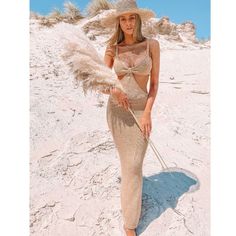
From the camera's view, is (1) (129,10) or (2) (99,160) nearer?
(1) (129,10)

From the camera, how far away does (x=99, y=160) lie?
8.33ft

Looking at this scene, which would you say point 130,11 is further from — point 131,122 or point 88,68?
point 131,122

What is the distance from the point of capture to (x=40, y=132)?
2705mm

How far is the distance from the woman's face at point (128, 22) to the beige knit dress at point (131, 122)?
78mm

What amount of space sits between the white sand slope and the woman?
24 centimetres

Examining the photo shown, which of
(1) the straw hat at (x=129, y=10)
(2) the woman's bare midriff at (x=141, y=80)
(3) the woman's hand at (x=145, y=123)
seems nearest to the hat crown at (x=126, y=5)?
(1) the straw hat at (x=129, y=10)

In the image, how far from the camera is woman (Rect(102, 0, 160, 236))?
2.00 meters

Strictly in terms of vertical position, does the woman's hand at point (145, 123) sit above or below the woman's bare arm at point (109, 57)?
below

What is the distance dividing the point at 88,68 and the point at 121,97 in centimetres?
20

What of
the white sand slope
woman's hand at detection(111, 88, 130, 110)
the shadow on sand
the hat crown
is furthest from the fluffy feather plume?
the shadow on sand

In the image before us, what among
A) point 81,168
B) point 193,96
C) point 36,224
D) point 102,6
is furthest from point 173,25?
point 36,224

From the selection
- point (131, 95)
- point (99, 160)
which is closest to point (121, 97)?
point (131, 95)

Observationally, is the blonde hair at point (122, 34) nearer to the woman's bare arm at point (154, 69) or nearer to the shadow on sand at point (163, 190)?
the woman's bare arm at point (154, 69)

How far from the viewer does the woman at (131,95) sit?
2.00m
